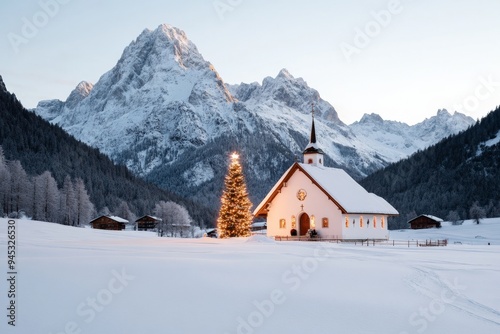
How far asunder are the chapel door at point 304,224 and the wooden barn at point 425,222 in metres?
79.3

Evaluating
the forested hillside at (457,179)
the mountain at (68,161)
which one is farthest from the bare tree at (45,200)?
the forested hillside at (457,179)

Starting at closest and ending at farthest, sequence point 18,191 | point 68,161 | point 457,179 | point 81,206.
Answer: point 18,191
point 81,206
point 68,161
point 457,179

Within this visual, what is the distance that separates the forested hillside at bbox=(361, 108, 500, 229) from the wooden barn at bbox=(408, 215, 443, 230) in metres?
22.3

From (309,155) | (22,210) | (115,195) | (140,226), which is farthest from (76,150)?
(309,155)

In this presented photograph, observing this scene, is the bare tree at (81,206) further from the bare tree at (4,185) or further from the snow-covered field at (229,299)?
the snow-covered field at (229,299)

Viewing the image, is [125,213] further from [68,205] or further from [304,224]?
[304,224]

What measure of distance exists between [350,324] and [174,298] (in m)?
4.52

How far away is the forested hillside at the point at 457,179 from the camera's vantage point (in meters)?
163

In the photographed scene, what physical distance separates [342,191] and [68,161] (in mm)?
124146

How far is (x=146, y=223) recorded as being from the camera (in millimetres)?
138750

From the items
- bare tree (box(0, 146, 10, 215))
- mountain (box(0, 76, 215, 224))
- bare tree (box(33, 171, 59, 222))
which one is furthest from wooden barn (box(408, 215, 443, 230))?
bare tree (box(0, 146, 10, 215))

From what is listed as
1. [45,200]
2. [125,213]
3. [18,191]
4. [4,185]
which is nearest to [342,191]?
[4,185]

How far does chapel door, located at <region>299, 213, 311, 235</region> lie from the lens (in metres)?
57.9

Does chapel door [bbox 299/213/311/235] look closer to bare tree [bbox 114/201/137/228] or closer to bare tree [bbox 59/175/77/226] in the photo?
bare tree [bbox 59/175/77/226]
